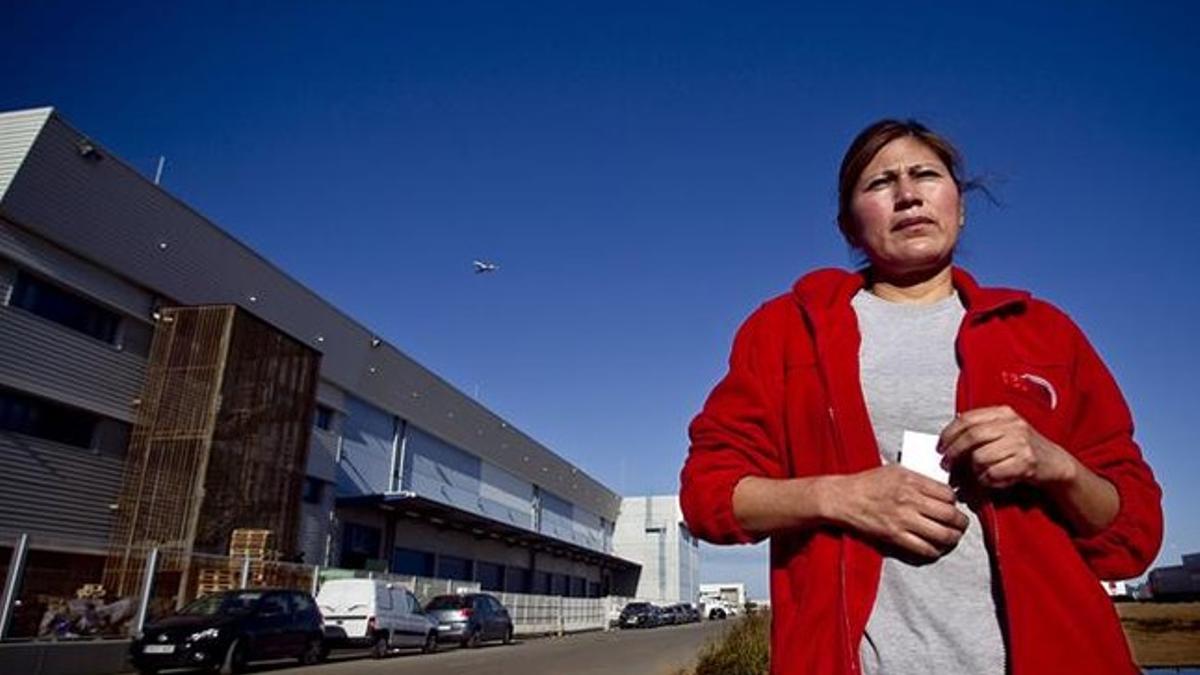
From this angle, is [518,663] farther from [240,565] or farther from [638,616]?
[638,616]

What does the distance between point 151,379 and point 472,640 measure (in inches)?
469

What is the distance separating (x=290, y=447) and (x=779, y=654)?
25.0 metres

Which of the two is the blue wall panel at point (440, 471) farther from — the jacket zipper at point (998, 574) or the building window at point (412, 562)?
the jacket zipper at point (998, 574)

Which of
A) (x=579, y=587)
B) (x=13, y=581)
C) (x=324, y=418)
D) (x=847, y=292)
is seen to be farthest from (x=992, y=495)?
(x=579, y=587)

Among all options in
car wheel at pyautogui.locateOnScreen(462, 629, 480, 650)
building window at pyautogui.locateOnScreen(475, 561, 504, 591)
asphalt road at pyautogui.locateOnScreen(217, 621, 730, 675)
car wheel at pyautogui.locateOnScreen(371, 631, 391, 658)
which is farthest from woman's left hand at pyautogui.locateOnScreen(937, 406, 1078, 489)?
building window at pyautogui.locateOnScreen(475, 561, 504, 591)

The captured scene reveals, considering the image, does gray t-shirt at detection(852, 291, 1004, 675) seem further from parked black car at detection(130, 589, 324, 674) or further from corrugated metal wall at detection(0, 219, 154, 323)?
corrugated metal wall at detection(0, 219, 154, 323)

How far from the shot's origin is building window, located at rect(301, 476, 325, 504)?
91.8 feet

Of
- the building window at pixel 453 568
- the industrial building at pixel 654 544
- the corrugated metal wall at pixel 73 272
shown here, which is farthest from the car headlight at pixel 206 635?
the industrial building at pixel 654 544

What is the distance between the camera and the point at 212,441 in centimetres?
2122

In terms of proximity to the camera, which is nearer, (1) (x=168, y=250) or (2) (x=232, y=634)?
(2) (x=232, y=634)

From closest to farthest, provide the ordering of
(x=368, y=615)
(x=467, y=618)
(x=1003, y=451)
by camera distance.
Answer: (x=1003, y=451)
(x=368, y=615)
(x=467, y=618)

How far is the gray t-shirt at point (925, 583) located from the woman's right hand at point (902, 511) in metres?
0.06

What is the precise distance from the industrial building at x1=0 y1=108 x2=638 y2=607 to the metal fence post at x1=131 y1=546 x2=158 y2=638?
876mm

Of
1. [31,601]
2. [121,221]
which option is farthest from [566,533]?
[31,601]
